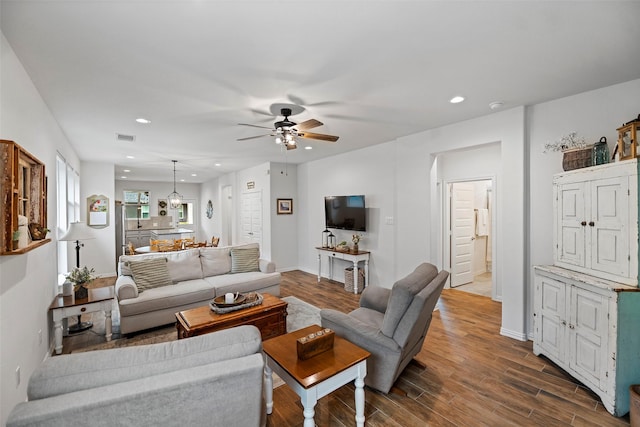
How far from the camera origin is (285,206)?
23.0 ft

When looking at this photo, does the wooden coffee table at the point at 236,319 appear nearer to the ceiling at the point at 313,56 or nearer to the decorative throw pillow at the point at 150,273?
the decorative throw pillow at the point at 150,273

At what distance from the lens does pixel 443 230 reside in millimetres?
5473

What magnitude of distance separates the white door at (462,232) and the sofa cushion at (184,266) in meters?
4.61

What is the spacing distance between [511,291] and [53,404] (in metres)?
4.02

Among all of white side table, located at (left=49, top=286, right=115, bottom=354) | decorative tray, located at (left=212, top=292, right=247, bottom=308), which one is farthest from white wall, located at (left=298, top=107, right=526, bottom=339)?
white side table, located at (left=49, top=286, right=115, bottom=354)

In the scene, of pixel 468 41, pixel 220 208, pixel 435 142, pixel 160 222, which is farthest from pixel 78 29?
pixel 160 222

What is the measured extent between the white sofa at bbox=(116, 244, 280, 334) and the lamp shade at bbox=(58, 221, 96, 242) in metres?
0.67

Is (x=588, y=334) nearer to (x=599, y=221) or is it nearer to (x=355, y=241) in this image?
(x=599, y=221)

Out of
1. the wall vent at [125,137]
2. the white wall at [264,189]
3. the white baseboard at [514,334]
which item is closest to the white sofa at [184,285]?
the wall vent at [125,137]

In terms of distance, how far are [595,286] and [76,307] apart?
4.99m

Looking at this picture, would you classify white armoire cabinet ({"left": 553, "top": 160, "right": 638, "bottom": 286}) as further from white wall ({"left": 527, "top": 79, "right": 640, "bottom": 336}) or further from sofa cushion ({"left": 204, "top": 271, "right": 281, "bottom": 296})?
sofa cushion ({"left": 204, "top": 271, "right": 281, "bottom": 296})

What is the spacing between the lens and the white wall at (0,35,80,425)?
1.82m

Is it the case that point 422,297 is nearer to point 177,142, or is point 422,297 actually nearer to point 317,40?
point 317,40

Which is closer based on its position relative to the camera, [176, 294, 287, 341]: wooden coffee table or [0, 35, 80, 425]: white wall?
[0, 35, 80, 425]: white wall
